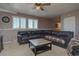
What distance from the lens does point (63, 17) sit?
5.49ft

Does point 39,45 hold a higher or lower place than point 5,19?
lower

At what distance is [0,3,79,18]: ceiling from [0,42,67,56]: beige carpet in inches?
25.3

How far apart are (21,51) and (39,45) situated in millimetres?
363

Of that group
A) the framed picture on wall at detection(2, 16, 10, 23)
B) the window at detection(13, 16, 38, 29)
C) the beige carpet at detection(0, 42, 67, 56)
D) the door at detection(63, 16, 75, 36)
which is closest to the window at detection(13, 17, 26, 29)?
the window at detection(13, 16, 38, 29)

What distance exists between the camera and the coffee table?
1.58 m

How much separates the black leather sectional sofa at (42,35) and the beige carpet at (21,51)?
0.32 feet

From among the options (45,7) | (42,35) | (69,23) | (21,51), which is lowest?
(21,51)

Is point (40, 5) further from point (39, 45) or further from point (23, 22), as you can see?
point (39, 45)

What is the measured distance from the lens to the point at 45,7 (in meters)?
1.61

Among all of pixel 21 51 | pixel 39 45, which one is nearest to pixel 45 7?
pixel 39 45

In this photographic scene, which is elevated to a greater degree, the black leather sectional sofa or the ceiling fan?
the ceiling fan

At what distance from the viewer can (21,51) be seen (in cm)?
162

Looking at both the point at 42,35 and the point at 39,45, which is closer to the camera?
the point at 39,45

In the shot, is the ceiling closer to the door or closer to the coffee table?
the door
